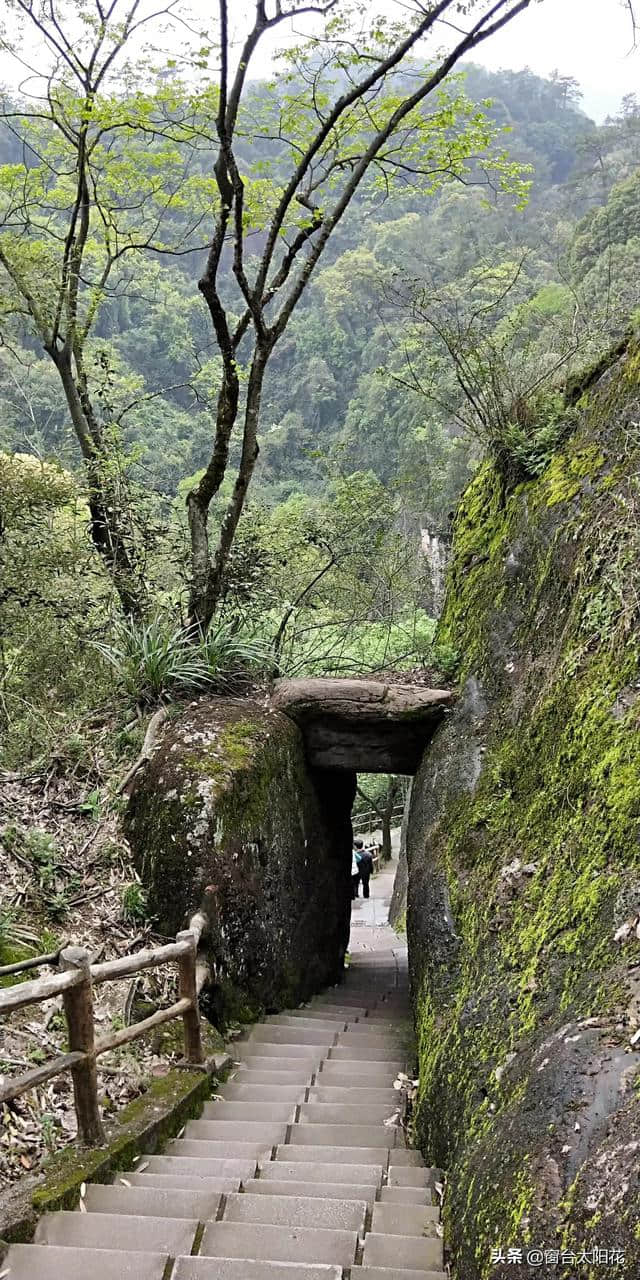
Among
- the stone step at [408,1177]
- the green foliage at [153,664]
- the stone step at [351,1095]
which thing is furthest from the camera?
the green foliage at [153,664]

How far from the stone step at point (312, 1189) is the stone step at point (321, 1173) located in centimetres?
15

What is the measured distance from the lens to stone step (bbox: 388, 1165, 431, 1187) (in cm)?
346

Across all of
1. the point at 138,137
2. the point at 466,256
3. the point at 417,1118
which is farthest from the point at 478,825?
the point at 466,256

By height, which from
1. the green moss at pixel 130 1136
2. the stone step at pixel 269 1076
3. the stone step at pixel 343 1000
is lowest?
the stone step at pixel 343 1000

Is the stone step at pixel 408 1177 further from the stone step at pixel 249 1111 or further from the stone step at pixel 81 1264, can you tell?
the stone step at pixel 81 1264

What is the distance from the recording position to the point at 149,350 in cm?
3048

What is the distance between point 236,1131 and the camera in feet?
13.3

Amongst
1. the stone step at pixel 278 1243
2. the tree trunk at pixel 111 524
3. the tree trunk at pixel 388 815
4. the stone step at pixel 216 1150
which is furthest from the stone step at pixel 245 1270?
the tree trunk at pixel 388 815

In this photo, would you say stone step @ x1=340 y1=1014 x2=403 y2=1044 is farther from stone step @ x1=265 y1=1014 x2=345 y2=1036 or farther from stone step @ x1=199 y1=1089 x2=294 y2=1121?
stone step @ x1=199 y1=1089 x2=294 y2=1121

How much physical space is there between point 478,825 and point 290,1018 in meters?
2.41

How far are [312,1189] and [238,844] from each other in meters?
3.08

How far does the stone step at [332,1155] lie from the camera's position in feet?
12.3

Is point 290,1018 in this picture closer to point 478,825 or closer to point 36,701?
point 478,825

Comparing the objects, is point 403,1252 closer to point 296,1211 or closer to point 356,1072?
point 296,1211
